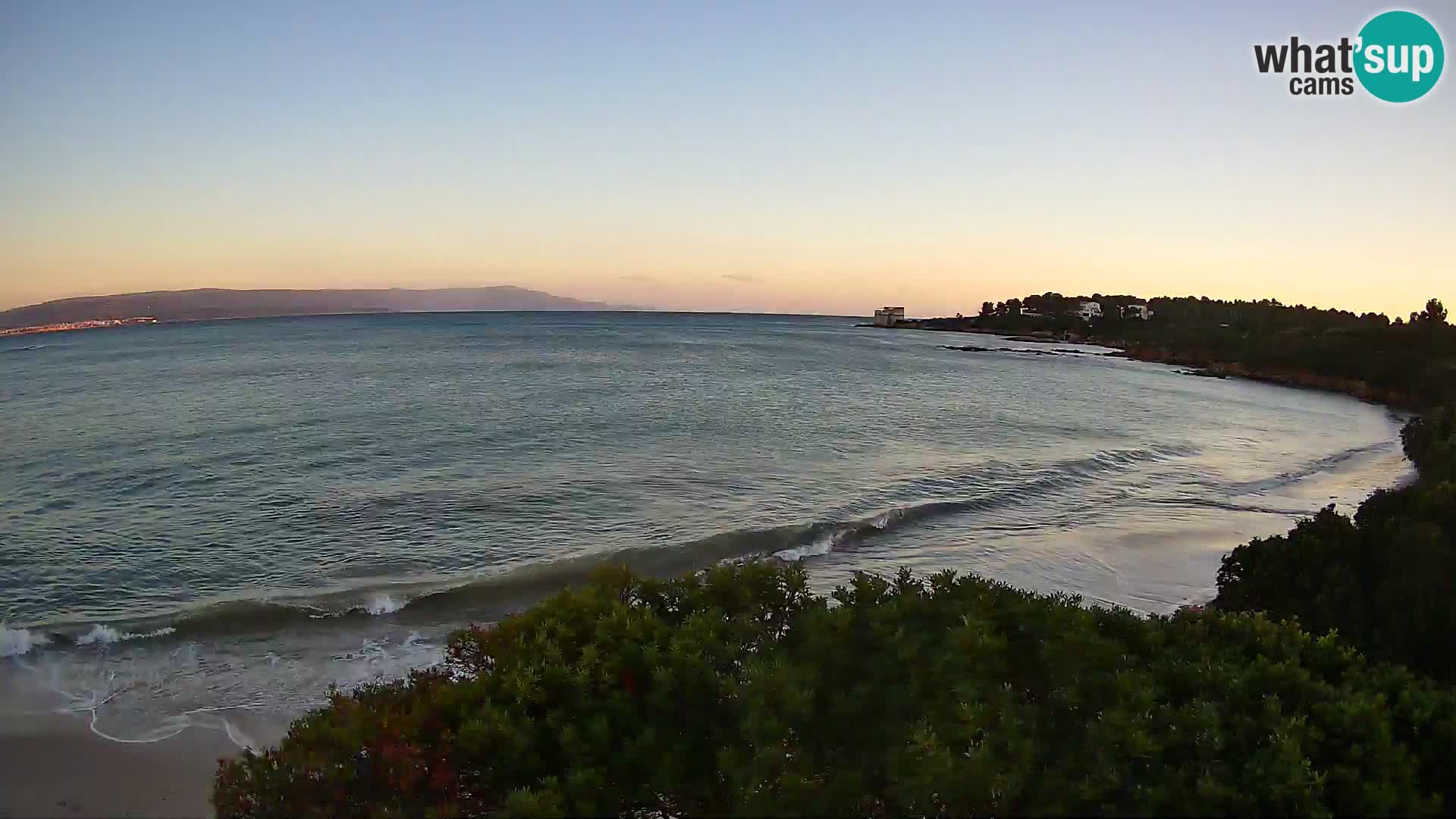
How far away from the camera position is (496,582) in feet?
42.0

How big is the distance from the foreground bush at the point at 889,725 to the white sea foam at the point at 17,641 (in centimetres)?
829

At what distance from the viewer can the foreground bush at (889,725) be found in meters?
3.97

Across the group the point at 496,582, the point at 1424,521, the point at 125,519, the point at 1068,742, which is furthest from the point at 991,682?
the point at 125,519

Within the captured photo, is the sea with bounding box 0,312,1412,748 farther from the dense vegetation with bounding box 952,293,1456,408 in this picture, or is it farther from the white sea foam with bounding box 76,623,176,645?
the dense vegetation with bounding box 952,293,1456,408

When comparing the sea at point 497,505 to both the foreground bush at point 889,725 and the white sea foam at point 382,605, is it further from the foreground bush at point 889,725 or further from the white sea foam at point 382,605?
the foreground bush at point 889,725

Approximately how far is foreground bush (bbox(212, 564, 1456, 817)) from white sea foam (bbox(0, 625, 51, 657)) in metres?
8.29

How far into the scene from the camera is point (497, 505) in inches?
685

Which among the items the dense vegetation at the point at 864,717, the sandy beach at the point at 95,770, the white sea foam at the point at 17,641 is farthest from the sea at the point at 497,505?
the dense vegetation at the point at 864,717

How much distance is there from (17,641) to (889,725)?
1191 cm

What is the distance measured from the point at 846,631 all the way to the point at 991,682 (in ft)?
3.10

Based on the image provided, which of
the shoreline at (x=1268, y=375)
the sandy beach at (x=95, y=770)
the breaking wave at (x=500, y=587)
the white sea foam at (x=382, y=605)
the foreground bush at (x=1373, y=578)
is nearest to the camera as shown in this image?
the foreground bush at (x=1373, y=578)

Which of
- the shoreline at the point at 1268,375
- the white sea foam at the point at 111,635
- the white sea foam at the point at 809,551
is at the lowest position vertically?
the white sea foam at the point at 111,635

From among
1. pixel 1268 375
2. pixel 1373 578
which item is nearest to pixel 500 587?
pixel 1373 578

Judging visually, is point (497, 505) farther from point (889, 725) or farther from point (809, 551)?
Answer: point (889, 725)
